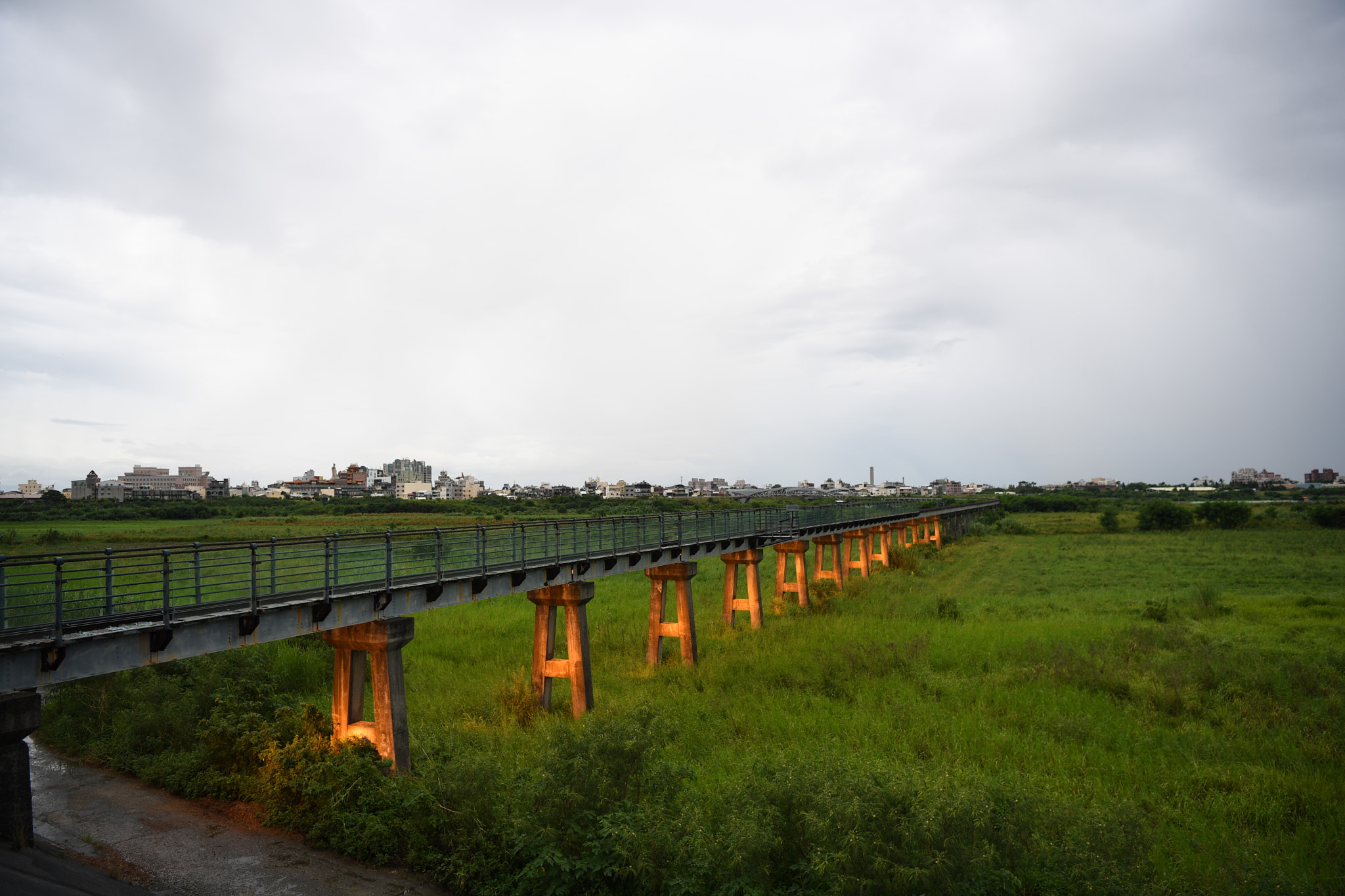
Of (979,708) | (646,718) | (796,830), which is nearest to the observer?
(796,830)

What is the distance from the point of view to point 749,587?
28.3m

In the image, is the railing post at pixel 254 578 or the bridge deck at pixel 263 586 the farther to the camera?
the railing post at pixel 254 578

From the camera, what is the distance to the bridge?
31.0 ft

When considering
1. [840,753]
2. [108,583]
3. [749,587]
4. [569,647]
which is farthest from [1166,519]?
[108,583]

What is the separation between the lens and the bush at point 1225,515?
7806cm

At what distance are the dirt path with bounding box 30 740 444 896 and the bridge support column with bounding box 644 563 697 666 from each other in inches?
468

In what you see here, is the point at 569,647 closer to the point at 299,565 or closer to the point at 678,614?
the point at 678,614

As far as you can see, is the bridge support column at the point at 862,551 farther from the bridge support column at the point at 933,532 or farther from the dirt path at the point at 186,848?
the dirt path at the point at 186,848

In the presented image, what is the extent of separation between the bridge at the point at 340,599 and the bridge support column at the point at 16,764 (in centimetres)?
3

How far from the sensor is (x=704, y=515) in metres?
27.6

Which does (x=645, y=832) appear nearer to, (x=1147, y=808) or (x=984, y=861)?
(x=984, y=861)

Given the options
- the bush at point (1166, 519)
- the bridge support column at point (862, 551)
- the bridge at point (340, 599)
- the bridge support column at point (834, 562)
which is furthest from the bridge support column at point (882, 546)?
the bush at point (1166, 519)

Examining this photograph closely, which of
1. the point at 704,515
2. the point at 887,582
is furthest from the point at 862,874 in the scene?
the point at 887,582

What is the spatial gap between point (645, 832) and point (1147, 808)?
8.95 metres
